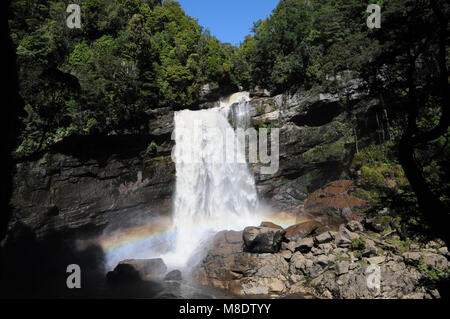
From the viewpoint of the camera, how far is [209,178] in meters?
22.3

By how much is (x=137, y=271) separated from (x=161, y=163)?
9269mm

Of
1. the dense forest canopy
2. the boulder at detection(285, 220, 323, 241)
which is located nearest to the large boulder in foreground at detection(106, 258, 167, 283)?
the boulder at detection(285, 220, 323, 241)

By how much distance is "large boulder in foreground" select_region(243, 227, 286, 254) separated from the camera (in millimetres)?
14867

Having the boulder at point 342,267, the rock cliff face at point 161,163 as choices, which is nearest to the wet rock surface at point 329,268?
the boulder at point 342,267

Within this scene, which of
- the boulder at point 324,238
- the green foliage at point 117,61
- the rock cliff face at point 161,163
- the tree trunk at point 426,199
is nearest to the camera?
the tree trunk at point 426,199

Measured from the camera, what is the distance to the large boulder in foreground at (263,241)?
585 inches

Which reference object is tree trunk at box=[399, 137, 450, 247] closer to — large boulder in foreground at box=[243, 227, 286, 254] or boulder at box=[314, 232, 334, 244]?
boulder at box=[314, 232, 334, 244]

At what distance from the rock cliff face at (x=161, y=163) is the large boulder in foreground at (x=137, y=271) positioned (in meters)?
6.34

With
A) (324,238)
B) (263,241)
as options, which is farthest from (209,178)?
(324,238)

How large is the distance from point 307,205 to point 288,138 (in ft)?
18.5

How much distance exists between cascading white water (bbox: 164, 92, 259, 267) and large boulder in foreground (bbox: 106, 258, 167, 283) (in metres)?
5.31

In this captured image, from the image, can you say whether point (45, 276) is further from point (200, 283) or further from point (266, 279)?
point (266, 279)

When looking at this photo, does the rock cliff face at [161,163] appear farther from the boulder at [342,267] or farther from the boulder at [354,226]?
the boulder at [342,267]

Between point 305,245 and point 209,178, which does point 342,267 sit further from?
point 209,178
